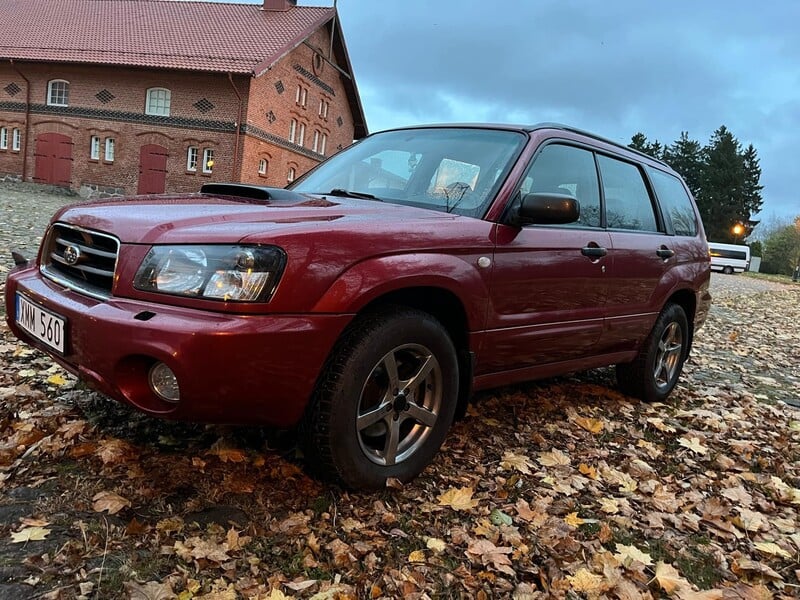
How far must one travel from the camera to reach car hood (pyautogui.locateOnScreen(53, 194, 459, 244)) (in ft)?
7.13

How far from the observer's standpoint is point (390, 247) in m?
2.43

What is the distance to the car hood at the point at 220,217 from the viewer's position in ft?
7.13

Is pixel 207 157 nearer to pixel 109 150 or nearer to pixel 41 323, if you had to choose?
pixel 109 150

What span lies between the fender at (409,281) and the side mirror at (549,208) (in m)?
0.35

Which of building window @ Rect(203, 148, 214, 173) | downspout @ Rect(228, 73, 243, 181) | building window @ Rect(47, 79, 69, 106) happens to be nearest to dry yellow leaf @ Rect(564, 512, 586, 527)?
downspout @ Rect(228, 73, 243, 181)

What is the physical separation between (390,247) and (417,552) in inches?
45.8

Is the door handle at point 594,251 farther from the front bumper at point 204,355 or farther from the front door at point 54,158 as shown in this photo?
the front door at point 54,158

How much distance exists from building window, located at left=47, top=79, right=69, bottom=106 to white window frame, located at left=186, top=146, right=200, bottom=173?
20.6ft

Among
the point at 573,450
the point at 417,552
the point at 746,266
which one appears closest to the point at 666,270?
the point at 573,450

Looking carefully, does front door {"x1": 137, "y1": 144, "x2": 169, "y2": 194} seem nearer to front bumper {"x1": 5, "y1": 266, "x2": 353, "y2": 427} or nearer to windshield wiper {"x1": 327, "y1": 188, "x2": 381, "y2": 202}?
windshield wiper {"x1": 327, "y1": 188, "x2": 381, "y2": 202}

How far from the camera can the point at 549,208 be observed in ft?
9.33

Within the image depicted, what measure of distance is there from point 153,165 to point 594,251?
27.9 metres

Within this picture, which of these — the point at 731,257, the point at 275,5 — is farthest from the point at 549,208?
the point at 731,257

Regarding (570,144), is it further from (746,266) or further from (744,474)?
(746,266)
